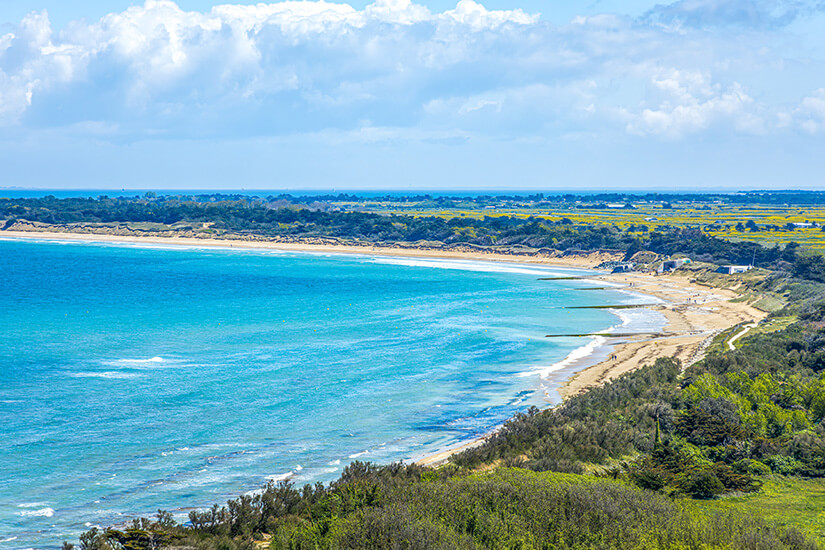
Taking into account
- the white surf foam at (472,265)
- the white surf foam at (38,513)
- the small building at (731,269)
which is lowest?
the white surf foam at (38,513)

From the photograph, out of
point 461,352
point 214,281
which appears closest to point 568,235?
point 214,281

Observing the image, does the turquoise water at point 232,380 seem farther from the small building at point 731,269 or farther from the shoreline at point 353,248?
the shoreline at point 353,248

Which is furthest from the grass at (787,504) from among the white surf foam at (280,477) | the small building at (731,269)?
the small building at (731,269)

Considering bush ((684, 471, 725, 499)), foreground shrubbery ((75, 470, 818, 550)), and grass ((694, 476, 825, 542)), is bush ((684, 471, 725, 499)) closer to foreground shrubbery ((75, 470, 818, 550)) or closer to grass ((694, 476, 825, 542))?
grass ((694, 476, 825, 542))

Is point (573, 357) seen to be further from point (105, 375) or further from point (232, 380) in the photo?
point (105, 375)

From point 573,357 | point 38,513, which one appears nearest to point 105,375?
point 38,513
